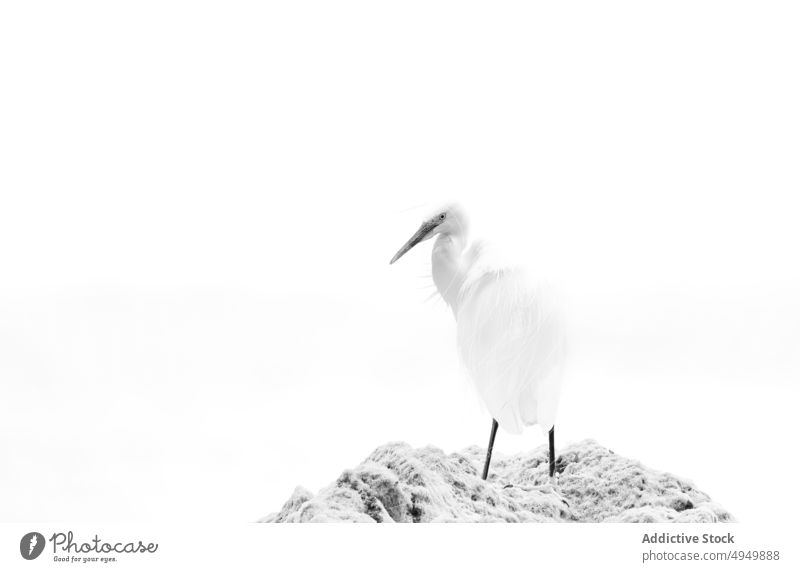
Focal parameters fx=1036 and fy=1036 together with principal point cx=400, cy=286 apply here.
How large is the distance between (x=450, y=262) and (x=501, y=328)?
26 cm

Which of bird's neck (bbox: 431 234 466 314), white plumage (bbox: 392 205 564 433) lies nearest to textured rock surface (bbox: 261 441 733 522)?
white plumage (bbox: 392 205 564 433)

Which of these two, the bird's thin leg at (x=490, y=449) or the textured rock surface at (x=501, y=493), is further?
the bird's thin leg at (x=490, y=449)

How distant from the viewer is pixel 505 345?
3.11 meters

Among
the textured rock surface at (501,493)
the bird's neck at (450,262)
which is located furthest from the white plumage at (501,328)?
the textured rock surface at (501,493)

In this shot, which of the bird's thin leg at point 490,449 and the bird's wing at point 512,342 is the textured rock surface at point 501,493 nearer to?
the bird's thin leg at point 490,449

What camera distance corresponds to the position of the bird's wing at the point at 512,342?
3098 mm

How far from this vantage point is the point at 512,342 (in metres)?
3.10

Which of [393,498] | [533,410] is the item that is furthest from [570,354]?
[393,498]

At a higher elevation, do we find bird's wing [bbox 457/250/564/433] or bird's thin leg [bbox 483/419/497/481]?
bird's wing [bbox 457/250/564/433]

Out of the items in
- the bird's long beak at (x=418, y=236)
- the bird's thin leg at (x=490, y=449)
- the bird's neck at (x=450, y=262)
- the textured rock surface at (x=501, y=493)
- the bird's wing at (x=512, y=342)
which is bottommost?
the textured rock surface at (x=501, y=493)

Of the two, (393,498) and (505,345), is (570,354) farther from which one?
(393,498)

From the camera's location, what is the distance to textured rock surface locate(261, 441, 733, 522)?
273cm

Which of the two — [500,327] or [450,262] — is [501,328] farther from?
[450,262]

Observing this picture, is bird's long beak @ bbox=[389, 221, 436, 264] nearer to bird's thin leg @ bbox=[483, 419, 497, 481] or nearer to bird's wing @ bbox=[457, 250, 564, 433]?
bird's wing @ bbox=[457, 250, 564, 433]
